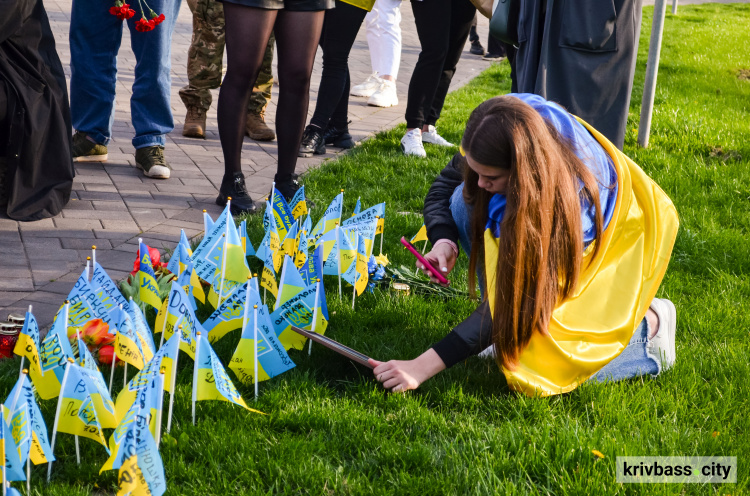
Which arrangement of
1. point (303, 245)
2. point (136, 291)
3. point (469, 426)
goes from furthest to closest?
point (303, 245)
point (136, 291)
point (469, 426)

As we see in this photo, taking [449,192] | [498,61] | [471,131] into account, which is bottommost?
[498,61]

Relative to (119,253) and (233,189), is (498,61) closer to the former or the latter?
(233,189)

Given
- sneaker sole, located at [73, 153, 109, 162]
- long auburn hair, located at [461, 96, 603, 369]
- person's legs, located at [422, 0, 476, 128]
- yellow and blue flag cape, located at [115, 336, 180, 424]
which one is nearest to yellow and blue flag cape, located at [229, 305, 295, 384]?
Answer: yellow and blue flag cape, located at [115, 336, 180, 424]

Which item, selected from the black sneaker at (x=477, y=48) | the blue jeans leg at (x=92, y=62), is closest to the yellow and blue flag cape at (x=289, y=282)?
the blue jeans leg at (x=92, y=62)

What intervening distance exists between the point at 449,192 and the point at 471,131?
0.69 m

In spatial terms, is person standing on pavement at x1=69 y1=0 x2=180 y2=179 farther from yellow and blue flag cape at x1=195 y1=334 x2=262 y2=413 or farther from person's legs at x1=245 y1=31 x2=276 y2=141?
yellow and blue flag cape at x1=195 y1=334 x2=262 y2=413

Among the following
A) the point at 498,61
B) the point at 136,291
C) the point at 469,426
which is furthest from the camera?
the point at 498,61

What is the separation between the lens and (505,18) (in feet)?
11.9

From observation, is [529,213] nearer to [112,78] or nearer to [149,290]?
[149,290]

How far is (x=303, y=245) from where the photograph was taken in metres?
3.00

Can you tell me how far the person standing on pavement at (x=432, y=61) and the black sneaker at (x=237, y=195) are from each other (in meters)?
1.56

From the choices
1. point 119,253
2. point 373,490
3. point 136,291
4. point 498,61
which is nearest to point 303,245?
point 136,291

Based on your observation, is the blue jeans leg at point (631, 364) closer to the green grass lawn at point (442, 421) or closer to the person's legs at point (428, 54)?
the green grass lawn at point (442, 421)

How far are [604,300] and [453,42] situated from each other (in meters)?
3.33
